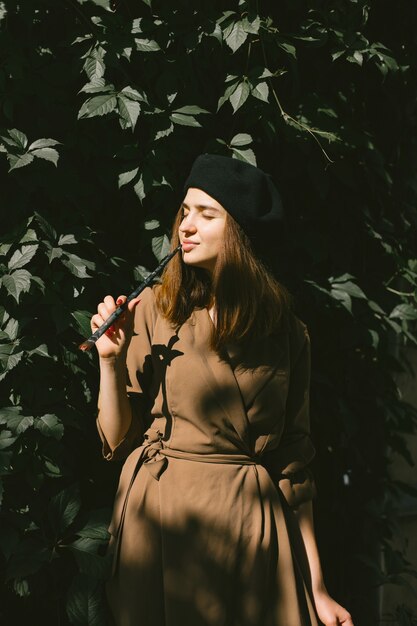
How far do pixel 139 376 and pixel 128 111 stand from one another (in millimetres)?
774

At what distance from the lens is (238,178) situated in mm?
2160

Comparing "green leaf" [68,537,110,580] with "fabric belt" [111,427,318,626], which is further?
"green leaf" [68,537,110,580]

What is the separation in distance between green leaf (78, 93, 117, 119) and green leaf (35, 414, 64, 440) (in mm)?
846

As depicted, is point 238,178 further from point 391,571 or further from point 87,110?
point 391,571

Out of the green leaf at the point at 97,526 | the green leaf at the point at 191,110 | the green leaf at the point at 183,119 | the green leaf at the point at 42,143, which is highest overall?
the green leaf at the point at 191,110

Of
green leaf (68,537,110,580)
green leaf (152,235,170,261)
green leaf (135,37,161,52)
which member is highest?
green leaf (135,37,161,52)

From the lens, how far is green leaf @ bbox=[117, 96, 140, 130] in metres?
2.41

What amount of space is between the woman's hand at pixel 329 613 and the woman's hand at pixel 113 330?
82 cm

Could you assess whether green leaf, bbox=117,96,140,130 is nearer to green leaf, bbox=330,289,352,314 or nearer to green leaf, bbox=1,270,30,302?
green leaf, bbox=1,270,30,302

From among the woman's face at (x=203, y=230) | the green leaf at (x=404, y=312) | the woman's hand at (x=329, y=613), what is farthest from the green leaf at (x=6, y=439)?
the green leaf at (x=404, y=312)

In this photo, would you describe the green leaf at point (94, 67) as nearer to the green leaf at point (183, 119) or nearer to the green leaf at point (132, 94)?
the green leaf at point (132, 94)

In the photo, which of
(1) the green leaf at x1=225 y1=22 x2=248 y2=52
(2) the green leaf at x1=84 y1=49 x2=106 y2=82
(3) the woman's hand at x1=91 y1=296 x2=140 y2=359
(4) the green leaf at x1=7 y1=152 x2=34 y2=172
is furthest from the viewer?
(1) the green leaf at x1=225 y1=22 x2=248 y2=52

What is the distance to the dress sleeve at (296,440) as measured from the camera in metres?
2.23

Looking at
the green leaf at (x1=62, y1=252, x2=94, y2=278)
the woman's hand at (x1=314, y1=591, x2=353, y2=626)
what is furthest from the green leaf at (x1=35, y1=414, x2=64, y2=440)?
the woman's hand at (x1=314, y1=591, x2=353, y2=626)
